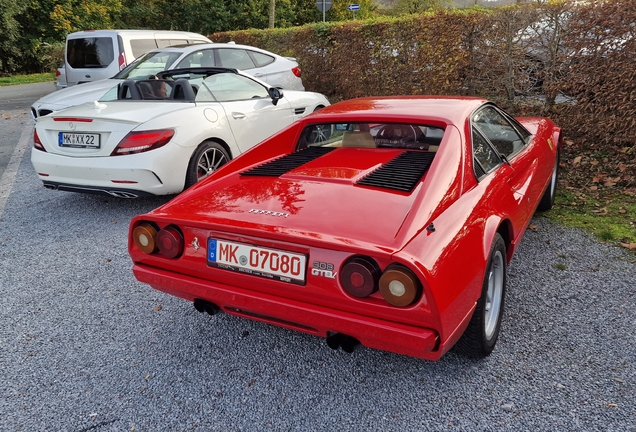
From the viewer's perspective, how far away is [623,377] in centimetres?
237

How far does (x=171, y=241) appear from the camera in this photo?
7.86ft

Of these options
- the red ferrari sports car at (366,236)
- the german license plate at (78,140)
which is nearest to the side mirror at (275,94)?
the german license plate at (78,140)

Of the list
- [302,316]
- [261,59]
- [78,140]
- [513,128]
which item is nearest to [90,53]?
[261,59]

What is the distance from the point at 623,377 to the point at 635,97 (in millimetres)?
4262

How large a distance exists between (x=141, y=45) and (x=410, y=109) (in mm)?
8337

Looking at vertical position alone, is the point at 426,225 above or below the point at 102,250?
above

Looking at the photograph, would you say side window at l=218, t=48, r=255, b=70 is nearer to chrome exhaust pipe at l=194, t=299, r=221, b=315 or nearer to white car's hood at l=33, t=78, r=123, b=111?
white car's hood at l=33, t=78, r=123, b=111

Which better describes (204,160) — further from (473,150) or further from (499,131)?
(473,150)

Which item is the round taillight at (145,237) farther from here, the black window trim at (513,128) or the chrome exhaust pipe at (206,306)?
the black window trim at (513,128)

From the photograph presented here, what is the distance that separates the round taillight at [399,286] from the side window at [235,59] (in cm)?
709

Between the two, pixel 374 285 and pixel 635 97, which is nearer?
pixel 374 285

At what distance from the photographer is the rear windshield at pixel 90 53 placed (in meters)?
9.55

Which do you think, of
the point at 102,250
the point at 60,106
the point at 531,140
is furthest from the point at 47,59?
the point at 531,140

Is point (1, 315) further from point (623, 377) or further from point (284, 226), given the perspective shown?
point (623, 377)
